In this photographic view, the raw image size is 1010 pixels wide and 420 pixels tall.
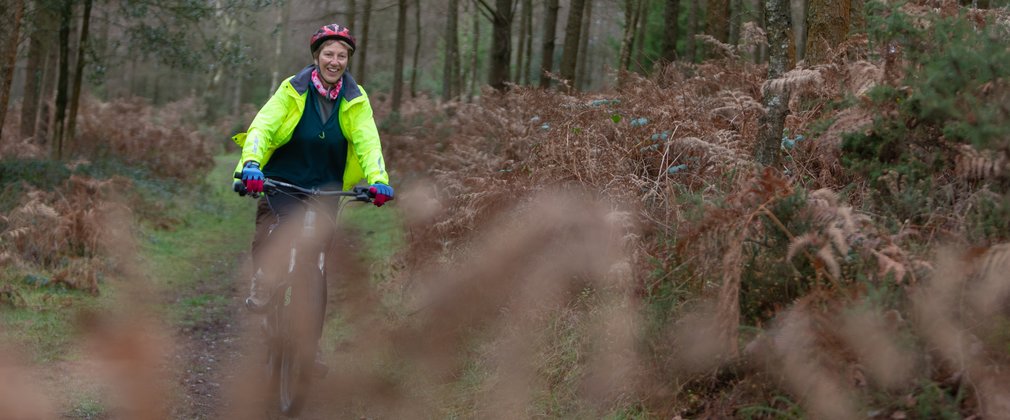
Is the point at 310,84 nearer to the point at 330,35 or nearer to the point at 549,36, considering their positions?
the point at 330,35

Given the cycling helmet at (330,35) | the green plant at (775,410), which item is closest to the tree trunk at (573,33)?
the cycling helmet at (330,35)

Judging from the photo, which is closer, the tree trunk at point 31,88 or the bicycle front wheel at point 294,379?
the bicycle front wheel at point 294,379

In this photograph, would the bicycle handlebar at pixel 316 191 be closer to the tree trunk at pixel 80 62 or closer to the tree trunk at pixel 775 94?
the tree trunk at pixel 775 94

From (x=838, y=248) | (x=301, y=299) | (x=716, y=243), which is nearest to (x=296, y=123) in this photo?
(x=301, y=299)

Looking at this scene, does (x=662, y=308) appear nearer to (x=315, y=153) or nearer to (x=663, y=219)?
(x=663, y=219)

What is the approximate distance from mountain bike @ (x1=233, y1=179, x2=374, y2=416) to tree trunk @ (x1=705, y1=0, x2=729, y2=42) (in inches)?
369

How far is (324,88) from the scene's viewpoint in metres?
6.32

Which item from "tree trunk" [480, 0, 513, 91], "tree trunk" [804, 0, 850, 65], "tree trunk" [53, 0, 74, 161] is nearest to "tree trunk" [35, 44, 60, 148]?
"tree trunk" [53, 0, 74, 161]

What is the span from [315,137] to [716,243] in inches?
113

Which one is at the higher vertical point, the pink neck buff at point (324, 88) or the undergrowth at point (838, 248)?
the pink neck buff at point (324, 88)

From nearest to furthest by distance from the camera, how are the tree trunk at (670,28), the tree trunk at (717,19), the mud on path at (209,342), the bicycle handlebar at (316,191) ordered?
1. the bicycle handlebar at (316,191)
2. the mud on path at (209,342)
3. the tree trunk at (717,19)
4. the tree trunk at (670,28)

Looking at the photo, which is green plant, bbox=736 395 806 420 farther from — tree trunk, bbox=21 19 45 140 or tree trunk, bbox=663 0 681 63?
tree trunk, bbox=21 19 45 140

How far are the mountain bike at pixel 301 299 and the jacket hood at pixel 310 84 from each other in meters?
0.66

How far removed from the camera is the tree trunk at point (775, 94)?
6.07m
